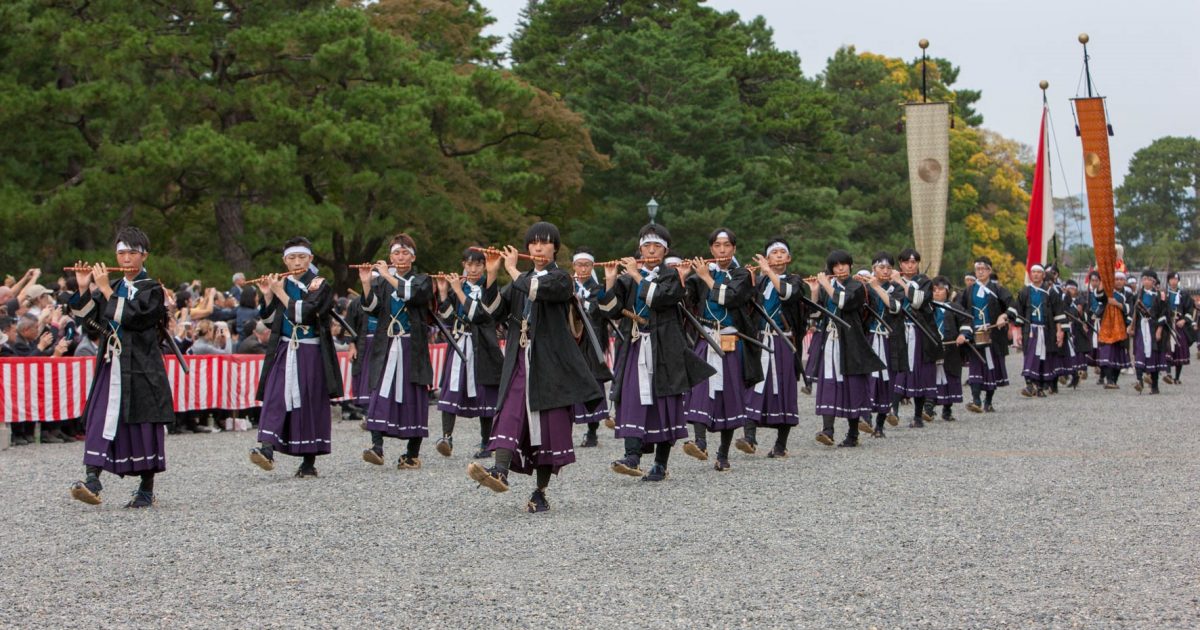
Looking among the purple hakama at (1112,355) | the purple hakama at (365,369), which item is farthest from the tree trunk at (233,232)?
the purple hakama at (1112,355)

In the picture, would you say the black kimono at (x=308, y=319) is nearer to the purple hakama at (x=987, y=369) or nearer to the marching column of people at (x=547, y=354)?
the marching column of people at (x=547, y=354)

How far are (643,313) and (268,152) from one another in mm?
15278

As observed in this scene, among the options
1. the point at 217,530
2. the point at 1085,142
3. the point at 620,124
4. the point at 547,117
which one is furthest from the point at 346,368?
the point at 620,124

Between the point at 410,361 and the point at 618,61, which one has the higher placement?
the point at 618,61

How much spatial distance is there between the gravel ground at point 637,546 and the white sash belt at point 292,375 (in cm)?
63

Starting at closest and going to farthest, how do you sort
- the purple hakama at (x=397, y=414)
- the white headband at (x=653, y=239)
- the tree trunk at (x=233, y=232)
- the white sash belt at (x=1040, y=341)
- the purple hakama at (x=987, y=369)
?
1. the white headband at (x=653, y=239)
2. the purple hakama at (x=397, y=414)
3. the purple hakama at (x=987, y=369)
4. the white sash belt at (x=1040, y=341)
5. the tree trunk at (x=233, y=232)

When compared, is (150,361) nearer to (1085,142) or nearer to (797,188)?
(1085,142)

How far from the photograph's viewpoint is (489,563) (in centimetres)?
674

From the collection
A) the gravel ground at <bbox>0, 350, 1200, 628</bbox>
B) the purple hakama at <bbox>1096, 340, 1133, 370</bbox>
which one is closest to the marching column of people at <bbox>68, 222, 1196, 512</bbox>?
the gravel ground at <bbox>0, 350, 1200, 628</bbox>

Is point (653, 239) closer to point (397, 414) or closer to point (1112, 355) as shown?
point (397, 414)

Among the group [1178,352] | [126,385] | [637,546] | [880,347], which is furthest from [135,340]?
[1178,352]

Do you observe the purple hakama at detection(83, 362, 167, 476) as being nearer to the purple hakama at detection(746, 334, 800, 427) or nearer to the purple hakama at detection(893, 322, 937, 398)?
the purple hakama at detection(746, 334, 800, 427)

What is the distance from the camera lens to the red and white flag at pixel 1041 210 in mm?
31719

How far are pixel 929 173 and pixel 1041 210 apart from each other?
293 inches
